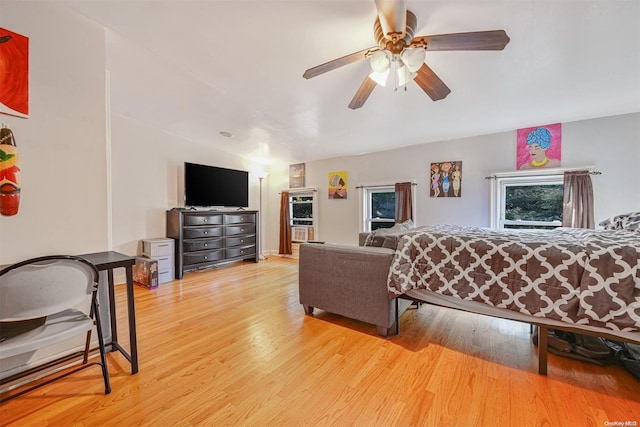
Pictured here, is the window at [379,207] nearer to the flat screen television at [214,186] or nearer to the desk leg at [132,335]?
the flat screen television at [214,186]

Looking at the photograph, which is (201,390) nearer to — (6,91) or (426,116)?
(6,91)

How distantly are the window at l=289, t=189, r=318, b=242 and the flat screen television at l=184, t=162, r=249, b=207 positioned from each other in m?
1.12

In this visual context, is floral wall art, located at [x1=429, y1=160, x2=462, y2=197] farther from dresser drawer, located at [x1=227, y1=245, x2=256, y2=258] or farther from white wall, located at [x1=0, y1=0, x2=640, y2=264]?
dresser drawer, located at [x1=227, y1=245, x2=256, y2=258]

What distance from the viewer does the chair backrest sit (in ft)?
3.88

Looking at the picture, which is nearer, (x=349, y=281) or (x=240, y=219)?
(x=349, y=281)

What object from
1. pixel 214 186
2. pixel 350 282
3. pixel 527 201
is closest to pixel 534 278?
pixel 350 282

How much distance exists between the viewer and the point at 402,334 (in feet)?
7.09

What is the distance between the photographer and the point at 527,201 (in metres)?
3.56

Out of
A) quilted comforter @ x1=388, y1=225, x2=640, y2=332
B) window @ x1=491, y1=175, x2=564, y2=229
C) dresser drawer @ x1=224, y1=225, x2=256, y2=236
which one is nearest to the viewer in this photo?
quilted comforter @ x1=388, y1=225, x2=640, y2=332

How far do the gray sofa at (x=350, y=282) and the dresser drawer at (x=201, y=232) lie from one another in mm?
2355

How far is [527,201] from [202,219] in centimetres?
498

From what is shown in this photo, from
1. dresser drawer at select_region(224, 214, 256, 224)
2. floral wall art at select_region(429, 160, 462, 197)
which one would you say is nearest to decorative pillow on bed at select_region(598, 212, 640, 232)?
floral wall art at select_region(429, 160, 462, 197)

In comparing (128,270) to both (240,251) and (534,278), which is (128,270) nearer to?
(534,278)

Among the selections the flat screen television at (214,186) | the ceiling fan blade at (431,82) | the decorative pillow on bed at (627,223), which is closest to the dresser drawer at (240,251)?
the flat screen television at (214,186)
